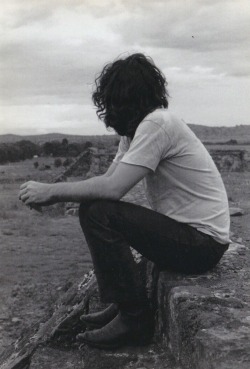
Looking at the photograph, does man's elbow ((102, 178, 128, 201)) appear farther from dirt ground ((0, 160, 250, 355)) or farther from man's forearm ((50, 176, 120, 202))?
dirt ground ((0, 160, 250, 355))

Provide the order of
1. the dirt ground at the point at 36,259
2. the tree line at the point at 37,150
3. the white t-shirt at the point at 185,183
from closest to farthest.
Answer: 1. the white t-shirt at the point at 185,183
2. the dirt ground at the point at 36,259
3. the tree line at the point at 37,150

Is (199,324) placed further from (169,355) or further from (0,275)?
(0,275)

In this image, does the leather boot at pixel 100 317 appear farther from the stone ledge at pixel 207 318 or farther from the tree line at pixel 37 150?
the tree line at pixel 37 150

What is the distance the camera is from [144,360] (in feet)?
9.91

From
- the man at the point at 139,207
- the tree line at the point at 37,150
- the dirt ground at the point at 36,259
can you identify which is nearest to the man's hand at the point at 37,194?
the man at the point at 139,207

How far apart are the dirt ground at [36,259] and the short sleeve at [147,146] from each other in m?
2.08

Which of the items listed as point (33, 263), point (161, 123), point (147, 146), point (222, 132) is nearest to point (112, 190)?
point (147, 146)

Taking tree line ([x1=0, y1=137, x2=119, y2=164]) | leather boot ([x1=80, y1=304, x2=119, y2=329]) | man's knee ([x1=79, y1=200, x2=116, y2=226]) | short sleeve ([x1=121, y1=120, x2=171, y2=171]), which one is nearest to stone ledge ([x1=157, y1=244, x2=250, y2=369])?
leather boot ([x1=80, y1=304, x2=119, y2=329])

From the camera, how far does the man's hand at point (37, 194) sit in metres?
3.12

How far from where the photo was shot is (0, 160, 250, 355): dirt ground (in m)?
5.45

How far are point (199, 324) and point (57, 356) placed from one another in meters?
1.00

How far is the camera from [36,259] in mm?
7906

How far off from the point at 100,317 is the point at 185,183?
92 cm

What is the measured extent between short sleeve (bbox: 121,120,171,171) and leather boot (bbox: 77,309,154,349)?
2.68ft
